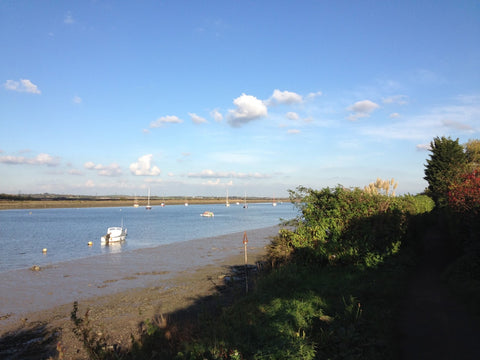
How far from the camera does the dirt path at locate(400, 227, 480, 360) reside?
621cm

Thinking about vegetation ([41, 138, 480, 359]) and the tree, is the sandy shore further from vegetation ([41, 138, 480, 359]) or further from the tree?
the tree

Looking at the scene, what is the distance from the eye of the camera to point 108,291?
19188 mm

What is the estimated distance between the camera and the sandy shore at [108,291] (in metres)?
13.3

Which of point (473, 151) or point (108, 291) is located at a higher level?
point (473, 151)

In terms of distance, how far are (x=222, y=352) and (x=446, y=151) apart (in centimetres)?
3757

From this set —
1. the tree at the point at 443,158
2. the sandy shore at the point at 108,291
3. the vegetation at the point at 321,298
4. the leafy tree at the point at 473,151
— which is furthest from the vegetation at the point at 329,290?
the leafy tree at the point at 473,151

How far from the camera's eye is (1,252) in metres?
34.1

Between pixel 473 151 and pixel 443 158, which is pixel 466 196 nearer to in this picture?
pixel 443 158

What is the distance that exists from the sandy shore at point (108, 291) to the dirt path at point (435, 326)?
27.9 feet

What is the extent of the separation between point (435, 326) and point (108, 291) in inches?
656

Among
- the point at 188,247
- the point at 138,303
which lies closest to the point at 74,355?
the point at 138,303

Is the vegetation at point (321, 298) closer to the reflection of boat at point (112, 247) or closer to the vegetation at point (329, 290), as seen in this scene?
the vegetation at point (329, 290)

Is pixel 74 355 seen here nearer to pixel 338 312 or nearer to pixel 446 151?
pixel 338 312

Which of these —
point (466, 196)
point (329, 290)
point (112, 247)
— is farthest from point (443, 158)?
point (112, 247)
